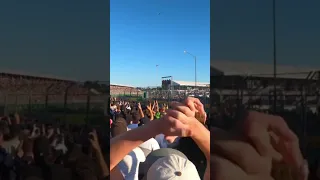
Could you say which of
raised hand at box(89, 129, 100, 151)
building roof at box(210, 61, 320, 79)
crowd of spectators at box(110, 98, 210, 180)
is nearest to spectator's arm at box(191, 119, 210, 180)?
crowd of spectators at box(110, 98, 210, 180)

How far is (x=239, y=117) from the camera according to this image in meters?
0.60

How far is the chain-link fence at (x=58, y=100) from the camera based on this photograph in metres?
0.67

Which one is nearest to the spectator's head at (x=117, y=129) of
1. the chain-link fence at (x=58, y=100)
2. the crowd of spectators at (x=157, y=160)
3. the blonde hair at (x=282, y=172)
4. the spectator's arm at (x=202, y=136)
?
the crowd of spectators at (x=157, y=160)

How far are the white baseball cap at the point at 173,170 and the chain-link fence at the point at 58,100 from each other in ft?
1.03

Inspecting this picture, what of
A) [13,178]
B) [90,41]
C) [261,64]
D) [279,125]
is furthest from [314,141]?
[13,178]

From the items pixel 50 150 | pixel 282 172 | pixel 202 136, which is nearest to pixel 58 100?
pixel 50 150

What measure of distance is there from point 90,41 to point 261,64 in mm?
379

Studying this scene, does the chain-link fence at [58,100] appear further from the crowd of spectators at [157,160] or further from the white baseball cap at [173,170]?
the white baseball cap at [173,170]

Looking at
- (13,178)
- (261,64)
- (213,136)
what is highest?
(261,64)

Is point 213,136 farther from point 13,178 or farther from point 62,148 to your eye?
point 13,178

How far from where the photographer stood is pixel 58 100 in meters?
0.68

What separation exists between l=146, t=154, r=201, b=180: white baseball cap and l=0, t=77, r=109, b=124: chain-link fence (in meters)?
0.31

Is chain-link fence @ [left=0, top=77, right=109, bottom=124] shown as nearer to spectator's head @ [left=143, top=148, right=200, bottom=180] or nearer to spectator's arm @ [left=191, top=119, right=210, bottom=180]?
spectator's arm @ [left=191, top=119, right=210, bottom=180]

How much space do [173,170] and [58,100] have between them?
0.40 m
